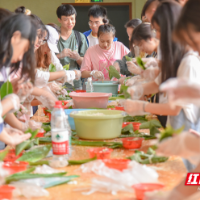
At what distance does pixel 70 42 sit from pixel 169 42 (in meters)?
2.79

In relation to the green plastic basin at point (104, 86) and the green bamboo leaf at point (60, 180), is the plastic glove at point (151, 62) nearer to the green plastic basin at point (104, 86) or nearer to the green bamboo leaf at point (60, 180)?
the green plastic basin at point (104, 86)

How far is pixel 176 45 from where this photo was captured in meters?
1.34

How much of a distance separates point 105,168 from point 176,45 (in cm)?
67

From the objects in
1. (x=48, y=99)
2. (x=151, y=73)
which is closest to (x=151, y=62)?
(x=151, y=73)

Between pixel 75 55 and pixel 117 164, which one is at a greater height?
pixel 75 55

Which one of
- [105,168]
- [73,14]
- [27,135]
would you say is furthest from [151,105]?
[73,14]

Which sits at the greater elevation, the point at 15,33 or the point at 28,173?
the point at 15,33

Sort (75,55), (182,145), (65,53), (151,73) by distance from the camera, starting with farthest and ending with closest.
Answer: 1. (75,55)
2. (65,53)
3. (151,73)
4. (182,145)

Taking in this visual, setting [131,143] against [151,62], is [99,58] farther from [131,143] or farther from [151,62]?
[131,143]

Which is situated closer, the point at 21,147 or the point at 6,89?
the point at 21,147

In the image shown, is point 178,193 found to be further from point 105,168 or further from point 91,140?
point 91,140

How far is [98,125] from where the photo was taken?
1.43 m

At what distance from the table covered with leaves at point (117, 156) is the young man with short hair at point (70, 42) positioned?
7.43ft

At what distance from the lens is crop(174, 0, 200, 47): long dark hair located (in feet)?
3.08
